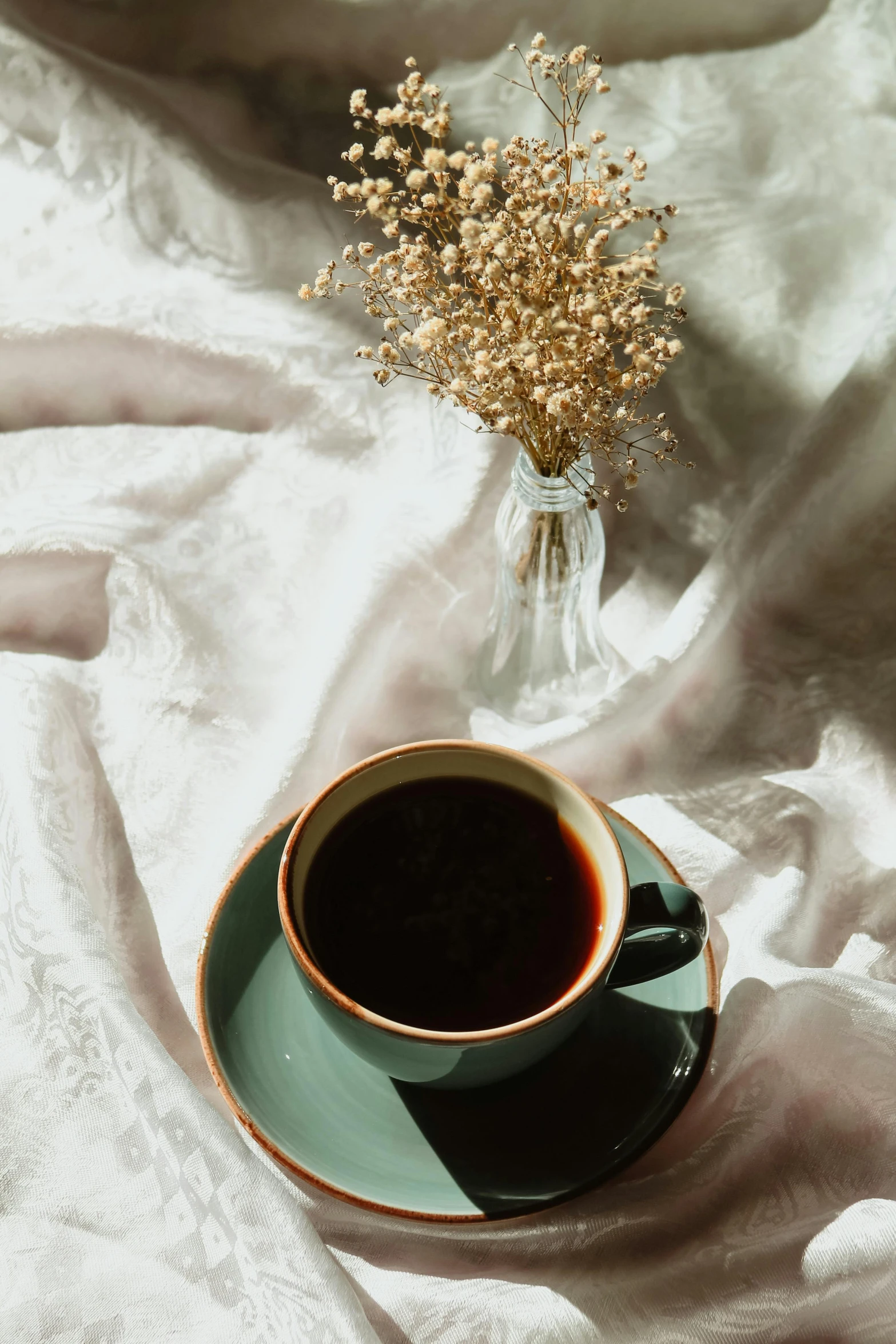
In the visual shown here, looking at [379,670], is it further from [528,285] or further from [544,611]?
[528,285]

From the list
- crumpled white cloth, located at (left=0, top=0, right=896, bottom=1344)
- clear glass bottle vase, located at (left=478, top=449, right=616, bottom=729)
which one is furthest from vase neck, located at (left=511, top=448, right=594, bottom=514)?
crumpled white cloth, located at (left=0, top=0, right=896, bottom=1344)

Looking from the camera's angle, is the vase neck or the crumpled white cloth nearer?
the crumpled white cloth

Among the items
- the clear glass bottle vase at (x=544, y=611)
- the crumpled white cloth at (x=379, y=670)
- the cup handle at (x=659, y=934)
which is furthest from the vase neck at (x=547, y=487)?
the cup handle at (x=659, y=934)

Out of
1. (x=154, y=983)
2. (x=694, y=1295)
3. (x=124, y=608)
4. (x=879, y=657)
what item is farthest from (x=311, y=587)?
(x=694, y=1295)

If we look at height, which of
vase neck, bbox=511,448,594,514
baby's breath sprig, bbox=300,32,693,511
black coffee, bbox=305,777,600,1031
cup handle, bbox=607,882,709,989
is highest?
baby's breath sprig, bbox=300,32,693,511

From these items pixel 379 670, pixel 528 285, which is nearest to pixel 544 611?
pixel 379 670

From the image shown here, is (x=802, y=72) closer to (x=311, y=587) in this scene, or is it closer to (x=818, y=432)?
(x=818, y=432)

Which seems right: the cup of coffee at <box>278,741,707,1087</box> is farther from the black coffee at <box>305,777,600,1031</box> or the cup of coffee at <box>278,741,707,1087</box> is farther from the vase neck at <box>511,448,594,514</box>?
the vase neck at <box>511,448,594,514</box>
